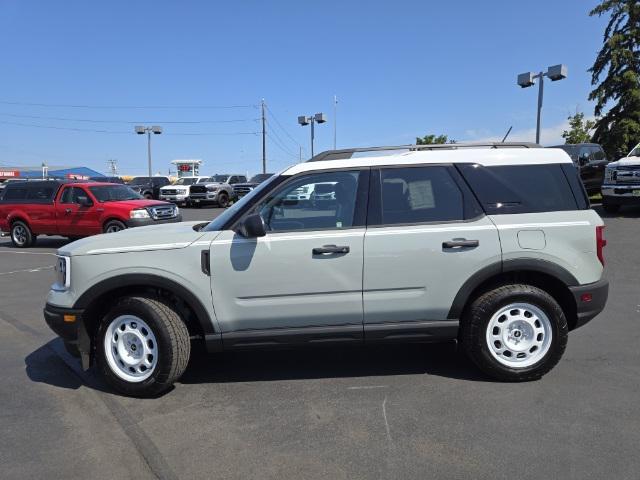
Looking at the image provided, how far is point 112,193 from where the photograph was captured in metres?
14.2

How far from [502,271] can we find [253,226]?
2.00m

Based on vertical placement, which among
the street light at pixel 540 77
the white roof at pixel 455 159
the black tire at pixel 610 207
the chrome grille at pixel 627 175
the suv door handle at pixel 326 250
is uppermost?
the street light at pixel 540 77

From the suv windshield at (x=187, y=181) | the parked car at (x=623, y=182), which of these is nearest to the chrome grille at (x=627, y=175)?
the parked car at (x=623, y=182)

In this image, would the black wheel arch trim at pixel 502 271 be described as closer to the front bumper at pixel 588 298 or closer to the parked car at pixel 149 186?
the front bumper at pixel 588 298

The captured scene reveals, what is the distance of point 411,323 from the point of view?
425 centimetres

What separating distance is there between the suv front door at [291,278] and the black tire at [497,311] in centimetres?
93

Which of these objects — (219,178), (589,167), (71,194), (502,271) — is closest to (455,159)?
(502,271)

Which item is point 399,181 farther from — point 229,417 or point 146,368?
point 146,368

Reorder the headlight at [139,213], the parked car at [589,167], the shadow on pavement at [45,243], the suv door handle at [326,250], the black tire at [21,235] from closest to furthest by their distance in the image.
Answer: the suv door handle at [326,250], the headlight at [139,213], the black tire at [21,235], the shadow on pavement at [45,243], the parked car at [589,167]

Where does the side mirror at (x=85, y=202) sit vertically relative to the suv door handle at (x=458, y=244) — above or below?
above

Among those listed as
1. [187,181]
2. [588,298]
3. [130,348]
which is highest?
[187,181]

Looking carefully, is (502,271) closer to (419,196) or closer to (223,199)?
(419,196)

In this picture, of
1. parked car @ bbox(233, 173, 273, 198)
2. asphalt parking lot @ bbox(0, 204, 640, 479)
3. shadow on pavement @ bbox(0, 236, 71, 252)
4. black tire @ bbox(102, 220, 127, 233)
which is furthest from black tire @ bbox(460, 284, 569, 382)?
parked car @ bbox(233, 173, 273, 198)

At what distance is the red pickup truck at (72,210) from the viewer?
13.4m
